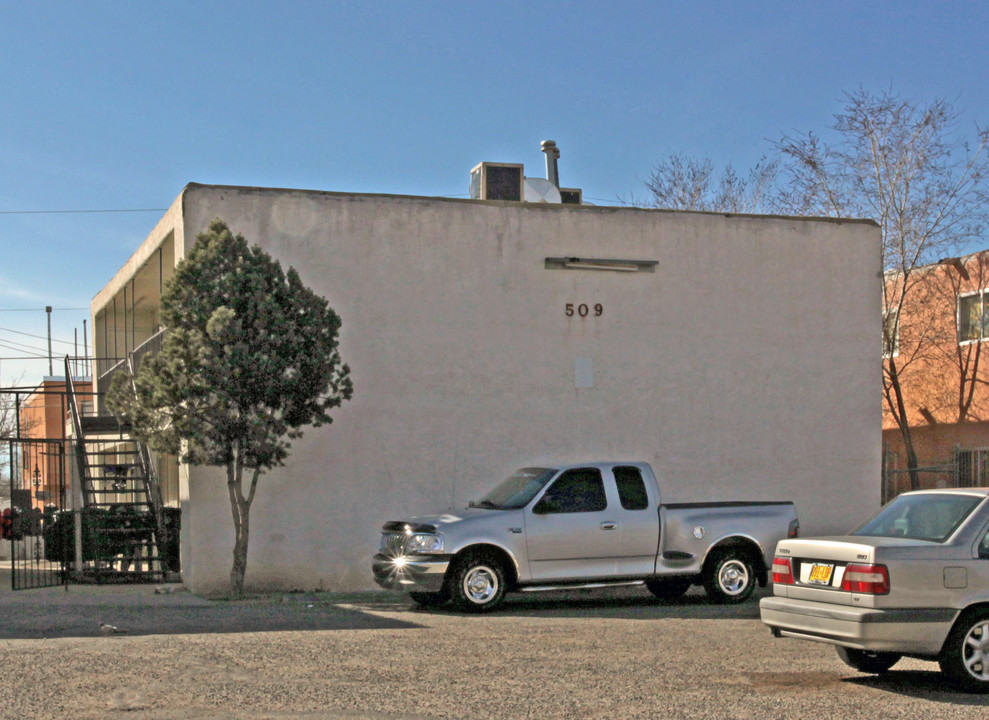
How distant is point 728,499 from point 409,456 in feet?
17.1

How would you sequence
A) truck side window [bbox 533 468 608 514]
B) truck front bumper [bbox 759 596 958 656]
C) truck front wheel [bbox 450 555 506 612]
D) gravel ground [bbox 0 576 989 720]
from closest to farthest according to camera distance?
gravel ground [bbox 0 576 989 720], truck front bumper [bbox 759 596 958 656], truck front wheel [bbox 450 555 506 612], truck side window [bbox 533 468 608 514]

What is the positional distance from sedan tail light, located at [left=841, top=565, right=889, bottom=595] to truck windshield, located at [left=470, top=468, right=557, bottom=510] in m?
5.84

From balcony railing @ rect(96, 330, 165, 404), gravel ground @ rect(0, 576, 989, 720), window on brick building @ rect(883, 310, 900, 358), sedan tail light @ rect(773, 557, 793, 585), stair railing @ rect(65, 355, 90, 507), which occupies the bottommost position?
gravel ground @ rect(0, 576, 989, 720)

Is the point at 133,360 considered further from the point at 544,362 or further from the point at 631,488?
the point at 631,488

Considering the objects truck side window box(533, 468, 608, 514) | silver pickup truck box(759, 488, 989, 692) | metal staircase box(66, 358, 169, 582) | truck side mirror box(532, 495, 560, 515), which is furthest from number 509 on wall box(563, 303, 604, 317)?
silver pickup truck box(759, 488, 989, 692)

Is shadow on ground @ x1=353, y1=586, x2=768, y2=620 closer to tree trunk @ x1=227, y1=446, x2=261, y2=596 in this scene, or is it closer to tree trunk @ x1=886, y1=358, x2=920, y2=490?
tree trunk @ x1=227, y1=446, x2=261, y2=596

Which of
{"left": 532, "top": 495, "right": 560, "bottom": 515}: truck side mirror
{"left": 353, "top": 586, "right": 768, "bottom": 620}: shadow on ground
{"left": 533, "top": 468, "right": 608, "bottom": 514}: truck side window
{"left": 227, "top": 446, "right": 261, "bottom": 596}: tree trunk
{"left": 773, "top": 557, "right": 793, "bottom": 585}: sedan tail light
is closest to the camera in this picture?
{"left": 773, "top": 557, "right": 793, "bottom": 585}: sedan tail light

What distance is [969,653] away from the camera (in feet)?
29.1

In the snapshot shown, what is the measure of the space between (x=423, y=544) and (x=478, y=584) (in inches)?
31.2

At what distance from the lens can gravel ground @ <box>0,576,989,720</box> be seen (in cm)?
830

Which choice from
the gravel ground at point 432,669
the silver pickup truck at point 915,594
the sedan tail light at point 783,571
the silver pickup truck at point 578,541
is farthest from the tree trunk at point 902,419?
the silver pickup truck at point 915,594

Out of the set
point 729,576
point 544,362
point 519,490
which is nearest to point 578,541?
point 519,490

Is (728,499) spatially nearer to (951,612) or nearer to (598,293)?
(598,293)

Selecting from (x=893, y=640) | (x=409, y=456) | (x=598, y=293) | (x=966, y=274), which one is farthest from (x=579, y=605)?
(x=966, y=274)
